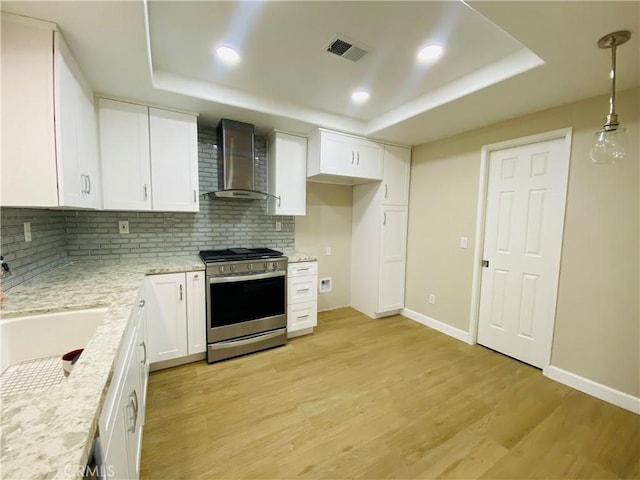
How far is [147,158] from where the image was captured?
2387mm

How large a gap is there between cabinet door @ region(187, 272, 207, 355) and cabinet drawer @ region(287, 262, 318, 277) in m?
0.89

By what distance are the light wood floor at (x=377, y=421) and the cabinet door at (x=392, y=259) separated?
38.7 inches

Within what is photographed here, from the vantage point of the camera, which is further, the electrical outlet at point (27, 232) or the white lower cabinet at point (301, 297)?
the white lower cabinet at point (301, 297)

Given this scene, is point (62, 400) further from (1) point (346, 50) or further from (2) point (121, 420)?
(1) point (346, 50)

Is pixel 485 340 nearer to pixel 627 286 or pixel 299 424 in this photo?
pixel 627 286

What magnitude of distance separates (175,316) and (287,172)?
1854 millimetres

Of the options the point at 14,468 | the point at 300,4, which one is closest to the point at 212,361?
the point at 14,468

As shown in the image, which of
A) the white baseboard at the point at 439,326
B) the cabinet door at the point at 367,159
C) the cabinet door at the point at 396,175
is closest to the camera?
the white baseboard at the point at 439,326

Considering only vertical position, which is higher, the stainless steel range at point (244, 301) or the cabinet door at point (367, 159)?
the cabinet door at point (367, 159)

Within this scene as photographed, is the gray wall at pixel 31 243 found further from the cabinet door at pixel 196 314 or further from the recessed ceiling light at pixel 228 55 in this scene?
the recessed ceiling light at pixel 228 55

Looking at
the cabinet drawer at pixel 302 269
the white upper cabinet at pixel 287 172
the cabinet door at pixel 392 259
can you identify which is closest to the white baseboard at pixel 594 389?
the cabinet door at pixel 392 259

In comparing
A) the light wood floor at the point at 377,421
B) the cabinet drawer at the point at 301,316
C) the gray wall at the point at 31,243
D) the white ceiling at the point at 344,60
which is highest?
the white ceiling at the point at 344,60

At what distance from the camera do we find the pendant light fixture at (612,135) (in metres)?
1.46

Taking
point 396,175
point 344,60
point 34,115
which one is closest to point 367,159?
point 396,175
